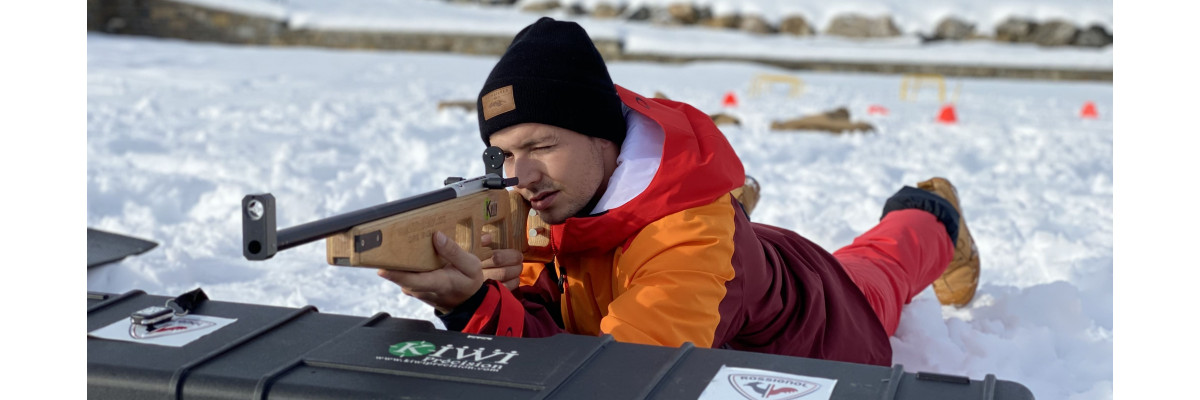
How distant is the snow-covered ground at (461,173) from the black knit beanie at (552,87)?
3.78 feet

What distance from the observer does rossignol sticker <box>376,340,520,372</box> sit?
143cm

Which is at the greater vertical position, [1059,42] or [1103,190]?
[1059,42]

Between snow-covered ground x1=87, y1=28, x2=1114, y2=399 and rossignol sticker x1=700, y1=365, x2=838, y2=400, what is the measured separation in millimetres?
1338

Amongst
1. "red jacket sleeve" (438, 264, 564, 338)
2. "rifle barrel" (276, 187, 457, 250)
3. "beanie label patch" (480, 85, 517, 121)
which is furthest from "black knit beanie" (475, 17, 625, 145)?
"rifle barrel" (276, 187, 457, 250)

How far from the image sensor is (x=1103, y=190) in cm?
564

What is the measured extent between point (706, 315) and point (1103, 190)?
4.61 m

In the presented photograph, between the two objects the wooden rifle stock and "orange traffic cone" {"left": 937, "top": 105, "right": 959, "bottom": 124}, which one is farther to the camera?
"orange traffic cone" {"left": 937, "top": 105, "right": 959, "bottom": 124}

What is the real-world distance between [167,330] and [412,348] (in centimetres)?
42

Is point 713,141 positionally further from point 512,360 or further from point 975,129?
point 975,129

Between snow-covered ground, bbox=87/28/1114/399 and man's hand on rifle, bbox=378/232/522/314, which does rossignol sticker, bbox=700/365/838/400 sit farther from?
snow-covered ground, bbox=87/28/1114/399

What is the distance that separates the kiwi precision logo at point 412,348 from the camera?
1475 millimetres

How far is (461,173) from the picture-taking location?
217 inches

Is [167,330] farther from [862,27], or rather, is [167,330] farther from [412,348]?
[862,27]

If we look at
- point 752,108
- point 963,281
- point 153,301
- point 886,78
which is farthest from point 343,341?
point 886,78
